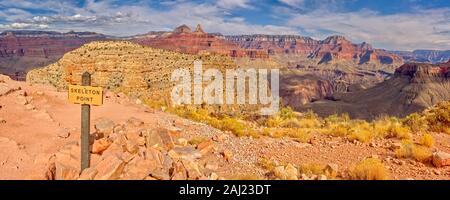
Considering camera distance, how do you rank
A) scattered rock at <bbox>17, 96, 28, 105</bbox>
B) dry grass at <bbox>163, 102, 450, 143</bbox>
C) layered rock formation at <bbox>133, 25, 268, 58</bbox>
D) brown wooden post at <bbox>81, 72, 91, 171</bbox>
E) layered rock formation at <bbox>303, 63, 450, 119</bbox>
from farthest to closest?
1. layered rock formation at <bbox>133, 25, 268, 58</bbox>
2. layered rock formation at <bbox>303, 63, 450, 119</bbox>
3. scattered rock at <bbox>17, 96, 28, 105</bbox>
4. dry grass at <bbox>163, 102, 450, 143</bbox>
5. brown wooden post at <bbox>81, 72, 91, 171</bbox>

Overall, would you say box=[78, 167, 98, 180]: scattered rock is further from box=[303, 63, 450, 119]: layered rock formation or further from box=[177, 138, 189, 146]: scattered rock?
box=[303, 63, 450, 119]: layered rock formation

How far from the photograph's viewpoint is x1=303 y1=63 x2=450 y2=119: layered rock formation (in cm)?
8981

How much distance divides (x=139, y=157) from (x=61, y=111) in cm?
752

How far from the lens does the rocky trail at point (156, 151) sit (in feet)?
22.3

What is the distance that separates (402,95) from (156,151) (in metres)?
106

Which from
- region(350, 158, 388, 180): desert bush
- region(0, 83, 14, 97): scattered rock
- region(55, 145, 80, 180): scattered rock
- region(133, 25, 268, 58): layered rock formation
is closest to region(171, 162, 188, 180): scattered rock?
region(55, 145, 80, 180): scattered rock

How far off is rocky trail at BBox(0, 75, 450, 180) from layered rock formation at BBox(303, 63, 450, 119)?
73422 millimetres

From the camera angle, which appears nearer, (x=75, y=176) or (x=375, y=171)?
(x=75, y=176)

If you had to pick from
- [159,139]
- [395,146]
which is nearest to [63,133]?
[159,139]

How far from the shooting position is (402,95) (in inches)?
4026
